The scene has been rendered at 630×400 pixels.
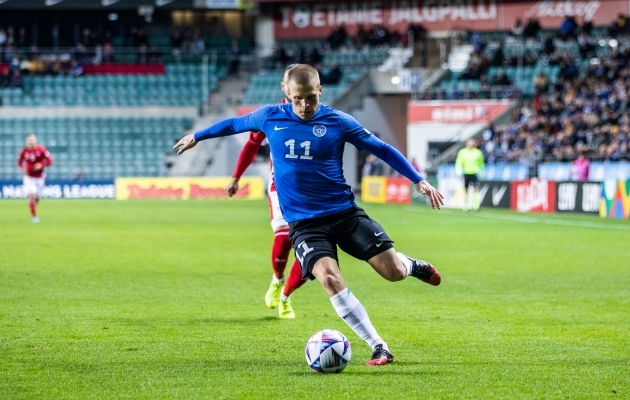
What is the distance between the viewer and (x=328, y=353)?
7148 mm

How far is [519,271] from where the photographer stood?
15.1 metres

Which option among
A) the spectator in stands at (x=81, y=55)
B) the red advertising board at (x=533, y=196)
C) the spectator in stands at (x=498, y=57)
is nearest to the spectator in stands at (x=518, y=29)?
the spectator in stands at (x=498, y=57)

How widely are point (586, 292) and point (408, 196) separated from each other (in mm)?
28207

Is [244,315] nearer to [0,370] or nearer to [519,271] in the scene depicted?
[0,370]

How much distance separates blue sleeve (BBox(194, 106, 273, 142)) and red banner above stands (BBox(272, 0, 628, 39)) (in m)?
46.2

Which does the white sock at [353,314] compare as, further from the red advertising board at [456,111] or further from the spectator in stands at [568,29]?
the spectator in stands at [568,29]

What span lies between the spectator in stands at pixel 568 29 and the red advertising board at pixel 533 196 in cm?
1536

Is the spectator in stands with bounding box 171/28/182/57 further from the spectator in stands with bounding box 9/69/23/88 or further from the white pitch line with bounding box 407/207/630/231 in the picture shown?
the white pitch line with bounding box 407/207/630/231

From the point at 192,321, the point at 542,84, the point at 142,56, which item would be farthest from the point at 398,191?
the point at 192,321

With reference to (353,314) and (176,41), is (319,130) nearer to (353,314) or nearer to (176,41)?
(353,314)

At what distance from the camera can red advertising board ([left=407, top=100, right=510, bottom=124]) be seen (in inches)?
1766

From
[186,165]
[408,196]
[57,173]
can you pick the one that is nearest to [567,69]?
[408,196]

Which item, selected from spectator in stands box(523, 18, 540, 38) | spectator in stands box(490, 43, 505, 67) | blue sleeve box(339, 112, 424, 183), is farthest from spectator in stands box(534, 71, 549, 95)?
blue sleeve box(339, 112, 424, 183)

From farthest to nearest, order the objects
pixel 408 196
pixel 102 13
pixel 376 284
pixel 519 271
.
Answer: pixel 102 13, pixel 408 196, pixel 519 271, pixel 376 284
